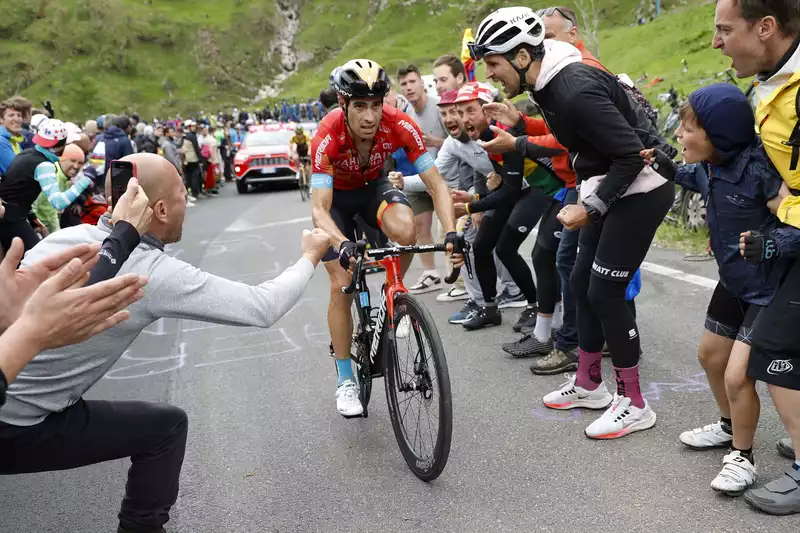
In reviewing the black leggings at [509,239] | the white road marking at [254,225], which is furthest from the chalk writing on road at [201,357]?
the white road marking at [254,225]

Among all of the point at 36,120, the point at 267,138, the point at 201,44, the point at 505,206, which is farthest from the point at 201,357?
the point at 201,44

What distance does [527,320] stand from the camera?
6.31 meters

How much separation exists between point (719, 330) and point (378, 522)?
6.20 ft

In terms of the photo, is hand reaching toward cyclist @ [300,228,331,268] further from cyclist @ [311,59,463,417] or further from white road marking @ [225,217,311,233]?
white road marking @ [225,217,311,233]

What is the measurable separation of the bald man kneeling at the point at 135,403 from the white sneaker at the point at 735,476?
2.08m

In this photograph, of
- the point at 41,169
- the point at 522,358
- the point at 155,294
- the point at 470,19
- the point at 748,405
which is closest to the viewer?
the point at 155,294

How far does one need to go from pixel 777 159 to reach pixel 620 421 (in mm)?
1721

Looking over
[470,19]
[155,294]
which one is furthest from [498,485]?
[470,19]

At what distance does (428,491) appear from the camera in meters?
3.71

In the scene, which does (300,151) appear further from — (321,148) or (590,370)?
Answer: (590,370)

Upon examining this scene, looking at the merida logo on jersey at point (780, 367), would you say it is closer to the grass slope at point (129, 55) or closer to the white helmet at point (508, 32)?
the white helmet at point (508, 32)

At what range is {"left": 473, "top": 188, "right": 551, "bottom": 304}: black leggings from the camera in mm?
5832

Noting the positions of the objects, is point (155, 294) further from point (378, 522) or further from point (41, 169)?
point (41, 169)

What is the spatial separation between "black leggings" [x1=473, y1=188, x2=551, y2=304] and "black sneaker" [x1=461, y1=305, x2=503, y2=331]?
0.09 meters
